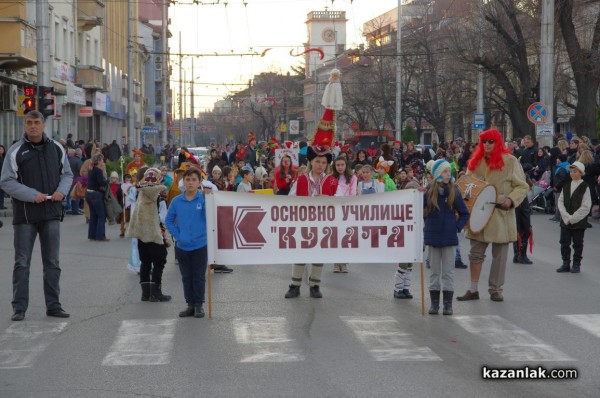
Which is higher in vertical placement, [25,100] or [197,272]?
[25,100]

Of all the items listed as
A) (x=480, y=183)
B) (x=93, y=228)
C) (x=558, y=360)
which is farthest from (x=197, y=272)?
(x=93, y=228)

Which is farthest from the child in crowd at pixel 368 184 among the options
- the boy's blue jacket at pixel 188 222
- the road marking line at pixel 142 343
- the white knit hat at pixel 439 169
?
the road marking line at pixel 142 343

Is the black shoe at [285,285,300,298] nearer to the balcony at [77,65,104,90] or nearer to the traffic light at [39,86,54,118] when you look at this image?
the traffic light at [39,86,54,118]

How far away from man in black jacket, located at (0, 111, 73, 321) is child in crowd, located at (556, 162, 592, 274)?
7384mm

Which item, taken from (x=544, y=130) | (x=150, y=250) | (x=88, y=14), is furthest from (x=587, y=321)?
(x=88, y=14)

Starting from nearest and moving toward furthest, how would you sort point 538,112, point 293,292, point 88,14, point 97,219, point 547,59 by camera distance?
point 293,292 → point 97,219 → point 538,112 → point 547,59 → point 88,14

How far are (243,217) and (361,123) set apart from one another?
66.0 meters

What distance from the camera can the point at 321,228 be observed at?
11.5 m

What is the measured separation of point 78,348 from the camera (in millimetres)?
9406

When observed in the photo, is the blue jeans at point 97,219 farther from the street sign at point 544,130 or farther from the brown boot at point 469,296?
the street sign at point 544,130

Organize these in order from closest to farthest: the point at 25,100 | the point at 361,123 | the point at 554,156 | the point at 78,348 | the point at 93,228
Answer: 1. the point at 78,348
2. the point at 93,228
3. the point at 554,156
4. the point at 25,100
5. the point at 361,123

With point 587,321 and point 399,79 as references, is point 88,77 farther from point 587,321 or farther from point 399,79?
point 587,321

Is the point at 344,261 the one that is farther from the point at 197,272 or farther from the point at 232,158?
the point at 232,158

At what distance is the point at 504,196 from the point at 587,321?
6.29 feet
